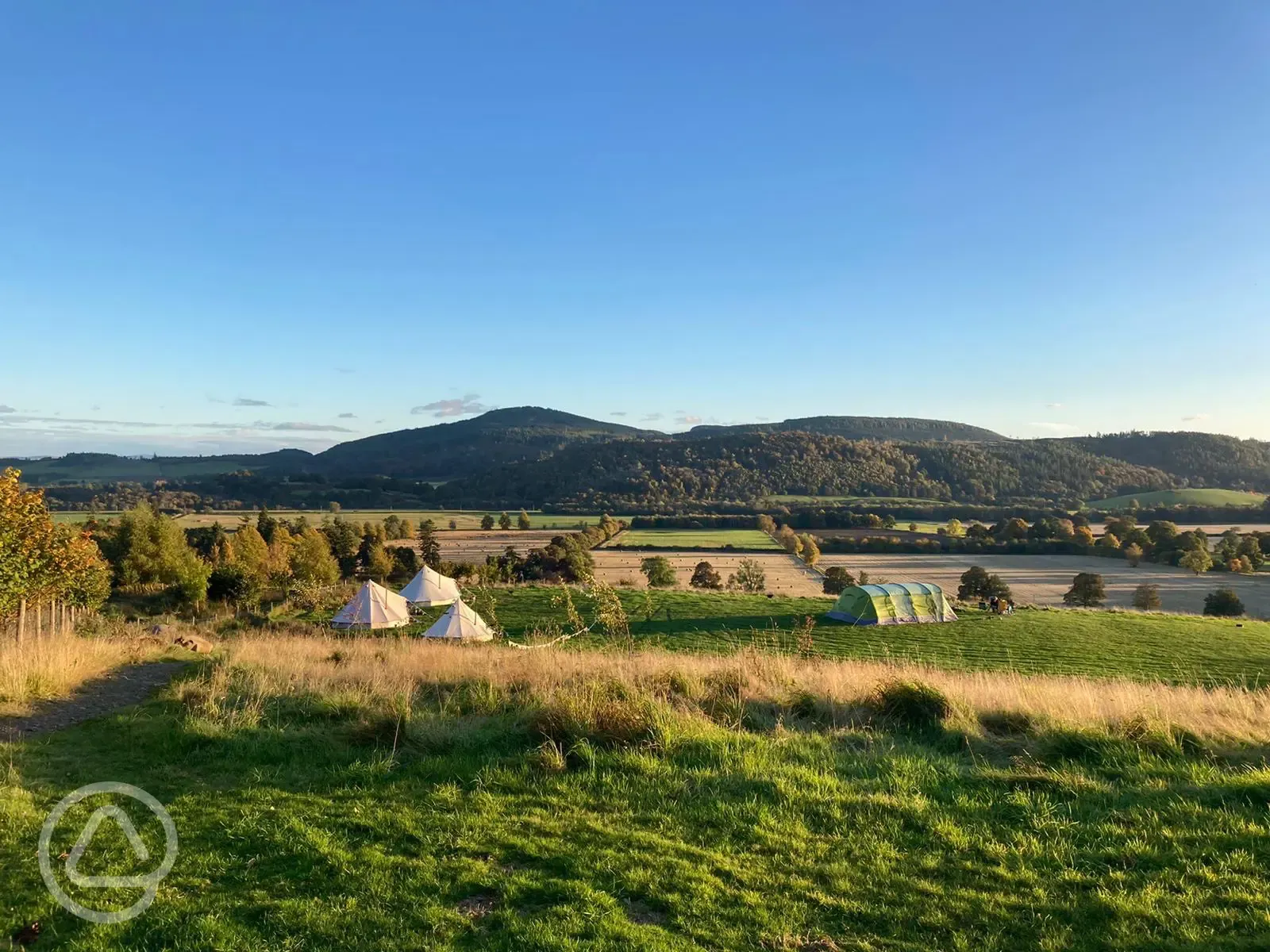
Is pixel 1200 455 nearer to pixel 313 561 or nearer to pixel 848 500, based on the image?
pixel 848 500

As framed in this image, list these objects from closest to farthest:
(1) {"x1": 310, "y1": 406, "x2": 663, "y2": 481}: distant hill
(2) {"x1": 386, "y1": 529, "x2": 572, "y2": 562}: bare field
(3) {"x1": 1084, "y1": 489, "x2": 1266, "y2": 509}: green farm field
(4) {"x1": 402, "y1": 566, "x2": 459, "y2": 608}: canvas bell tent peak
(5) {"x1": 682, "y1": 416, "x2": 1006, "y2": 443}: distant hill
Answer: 1. (4) {"x1": 402, "y1": 566, "x2": 459, "y2": 608}: canvas bell tent peak
2. (2) {"x1": 386, "y1": 529, "x2": 572, "y2": 562}: bare field
3. (3) {"x1": 1084, "y1": 489, "x2": 1266, "y2": 509}: green farm field
4. (1) {"x1": 310, "y1": 406, "x2": 663, "y2": 481}: distant hill
5. (5) {"x1": 682, "y1": 416, "x2": 1006, "y2": 443}: distant hill

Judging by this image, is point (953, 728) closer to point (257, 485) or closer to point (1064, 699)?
point (1064, 699)

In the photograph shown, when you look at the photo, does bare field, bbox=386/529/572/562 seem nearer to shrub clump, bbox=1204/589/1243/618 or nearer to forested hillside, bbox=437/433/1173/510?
forested hillside, bbox=437/433/1173/510

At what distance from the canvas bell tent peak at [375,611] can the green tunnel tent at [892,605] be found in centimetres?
1969

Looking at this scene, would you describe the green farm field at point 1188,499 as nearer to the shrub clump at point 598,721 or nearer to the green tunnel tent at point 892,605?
the green tunnel tent at point 892,605

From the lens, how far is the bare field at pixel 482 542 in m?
63.9

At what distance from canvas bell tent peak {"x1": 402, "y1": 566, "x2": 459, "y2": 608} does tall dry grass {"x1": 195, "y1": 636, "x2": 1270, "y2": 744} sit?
22389 mm

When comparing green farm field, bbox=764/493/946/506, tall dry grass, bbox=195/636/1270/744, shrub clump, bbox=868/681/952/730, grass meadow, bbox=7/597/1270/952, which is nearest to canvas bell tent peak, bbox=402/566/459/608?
tall dry grass, bbox=195/636/1270/744

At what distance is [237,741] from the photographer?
5891 mm

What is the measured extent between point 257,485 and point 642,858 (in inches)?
4923

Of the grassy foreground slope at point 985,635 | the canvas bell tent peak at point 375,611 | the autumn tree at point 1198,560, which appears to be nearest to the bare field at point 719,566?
the grassy foreground slope at point 985,635

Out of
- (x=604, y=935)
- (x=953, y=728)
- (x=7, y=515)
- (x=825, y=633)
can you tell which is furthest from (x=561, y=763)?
(x=825, y=633)

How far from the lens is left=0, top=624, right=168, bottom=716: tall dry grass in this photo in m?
7.13

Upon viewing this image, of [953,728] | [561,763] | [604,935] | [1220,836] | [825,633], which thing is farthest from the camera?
[825,633]
